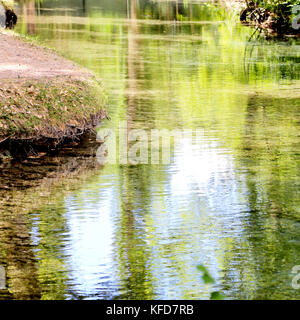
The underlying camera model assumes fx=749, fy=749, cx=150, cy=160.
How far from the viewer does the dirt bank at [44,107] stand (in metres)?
8.14

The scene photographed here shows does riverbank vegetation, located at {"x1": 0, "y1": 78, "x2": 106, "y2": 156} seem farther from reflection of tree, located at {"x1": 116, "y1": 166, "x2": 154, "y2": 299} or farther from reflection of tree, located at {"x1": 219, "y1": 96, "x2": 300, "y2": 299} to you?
reflection of tree, located at {"x1": 219, "y1": 96, "x2": 300, "y2": 299}

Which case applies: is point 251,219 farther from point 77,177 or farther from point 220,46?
point 220,46

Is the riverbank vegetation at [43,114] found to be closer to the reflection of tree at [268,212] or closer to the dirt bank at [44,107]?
the dirt bank at [44,107]

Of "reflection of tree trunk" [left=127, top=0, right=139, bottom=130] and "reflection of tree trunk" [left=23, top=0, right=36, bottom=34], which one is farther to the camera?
"reflection of tree trunk" [left=23, top=0, right=36, bottom=34]

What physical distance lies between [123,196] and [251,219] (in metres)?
1.32

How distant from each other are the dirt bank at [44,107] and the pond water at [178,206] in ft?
1.31

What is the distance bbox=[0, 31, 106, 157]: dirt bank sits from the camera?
8141mm

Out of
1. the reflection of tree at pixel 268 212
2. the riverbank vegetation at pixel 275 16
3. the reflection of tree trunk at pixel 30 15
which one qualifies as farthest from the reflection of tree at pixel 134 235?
the riverbank vegetation at pixel 275 16

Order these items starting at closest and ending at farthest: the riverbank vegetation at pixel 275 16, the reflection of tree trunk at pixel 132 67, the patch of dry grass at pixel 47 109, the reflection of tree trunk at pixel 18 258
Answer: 1. the reflection of tree trunk at pixel 18 258
2. the patch of dry grass at pixel 47 109
3. the reflection of tree trunk at pixel 132 67
4. the riverbank vegetation at pixel 275 16

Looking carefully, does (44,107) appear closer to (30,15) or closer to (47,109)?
(47,109)

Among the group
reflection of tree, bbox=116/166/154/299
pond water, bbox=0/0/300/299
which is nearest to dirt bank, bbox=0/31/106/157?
pond water, bbox=0/0/300/299

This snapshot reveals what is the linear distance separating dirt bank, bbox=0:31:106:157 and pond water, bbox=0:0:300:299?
40 cm

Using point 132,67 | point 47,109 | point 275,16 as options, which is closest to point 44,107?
point 47,109

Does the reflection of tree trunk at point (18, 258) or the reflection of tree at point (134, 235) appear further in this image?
the reflection of tree at point (134, 235)
